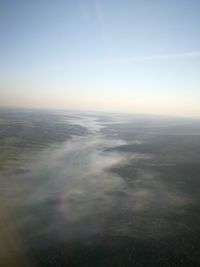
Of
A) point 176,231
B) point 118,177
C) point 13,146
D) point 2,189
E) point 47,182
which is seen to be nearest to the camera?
point 176,231

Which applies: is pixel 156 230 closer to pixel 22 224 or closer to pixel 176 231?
pixel 176 231

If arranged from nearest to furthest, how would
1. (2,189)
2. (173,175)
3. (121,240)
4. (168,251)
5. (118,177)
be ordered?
(168,251)
(121,240)
(2,189)
(118,177)
(173,175)

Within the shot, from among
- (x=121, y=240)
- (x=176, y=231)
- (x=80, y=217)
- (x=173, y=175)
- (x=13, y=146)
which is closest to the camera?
(x=121, y=240)

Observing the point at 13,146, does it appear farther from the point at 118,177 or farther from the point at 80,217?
the point at 80,217

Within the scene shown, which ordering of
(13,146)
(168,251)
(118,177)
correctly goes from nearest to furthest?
1. (168,251)
2. (118,177)
3. (13,146)

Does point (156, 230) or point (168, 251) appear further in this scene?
point (156, 230)

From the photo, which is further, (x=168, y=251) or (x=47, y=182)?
(x=47, y=182)

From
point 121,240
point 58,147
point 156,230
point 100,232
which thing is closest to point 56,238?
point 100,232

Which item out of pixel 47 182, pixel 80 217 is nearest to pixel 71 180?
pixel 47 182

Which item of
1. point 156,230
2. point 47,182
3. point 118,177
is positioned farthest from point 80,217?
point 118,177
